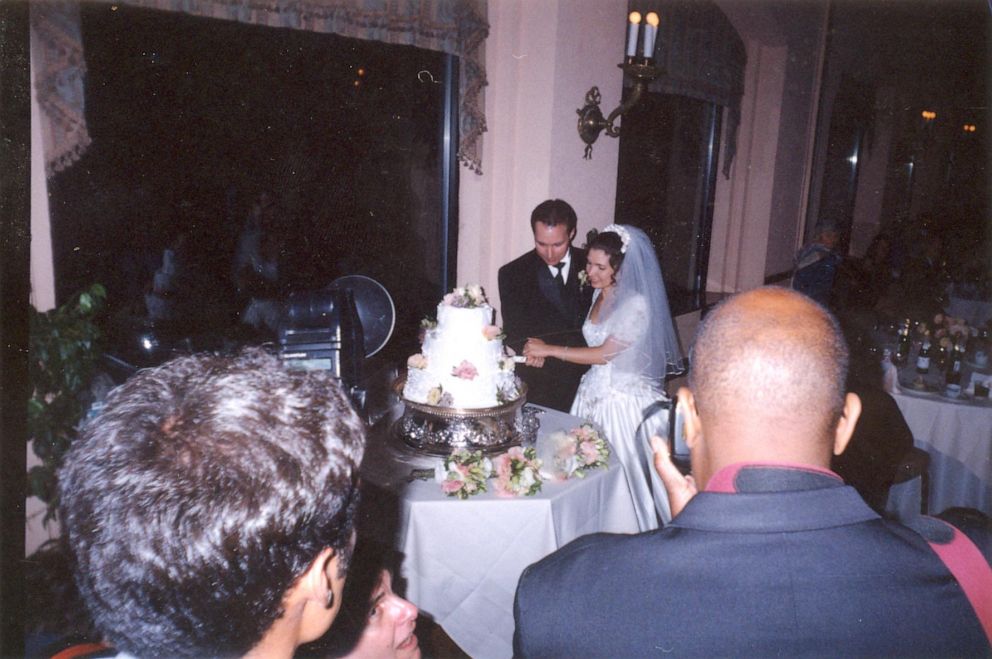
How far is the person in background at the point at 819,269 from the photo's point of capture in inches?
228

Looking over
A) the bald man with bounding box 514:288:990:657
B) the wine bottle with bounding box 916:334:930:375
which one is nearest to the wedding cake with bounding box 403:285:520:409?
the bald man with bounding box 514:288:990:657

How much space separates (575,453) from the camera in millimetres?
2627

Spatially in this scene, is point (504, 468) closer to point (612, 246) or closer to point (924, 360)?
point (612, 246)

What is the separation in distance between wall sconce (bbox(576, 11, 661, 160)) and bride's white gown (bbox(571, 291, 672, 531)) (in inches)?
54.5

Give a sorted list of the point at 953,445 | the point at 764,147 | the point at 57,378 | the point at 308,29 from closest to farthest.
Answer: the point at 57,378, the point at 308,29, the point at 953,445, the point at 764,147

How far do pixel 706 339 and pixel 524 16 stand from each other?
3543mm

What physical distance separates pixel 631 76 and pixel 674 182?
110 inches

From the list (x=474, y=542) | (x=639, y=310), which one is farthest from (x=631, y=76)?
(x=474, y=542)

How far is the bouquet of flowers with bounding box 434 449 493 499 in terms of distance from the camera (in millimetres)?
2420

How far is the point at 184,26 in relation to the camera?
2.85m

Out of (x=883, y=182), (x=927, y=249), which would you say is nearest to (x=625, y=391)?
(x=927, y=249)

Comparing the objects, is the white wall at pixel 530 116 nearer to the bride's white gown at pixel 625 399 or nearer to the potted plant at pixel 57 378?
the bride's white gown at pixel 625 399

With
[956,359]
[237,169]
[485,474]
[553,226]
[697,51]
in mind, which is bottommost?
[485,474]

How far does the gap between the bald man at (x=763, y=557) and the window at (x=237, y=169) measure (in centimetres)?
256
